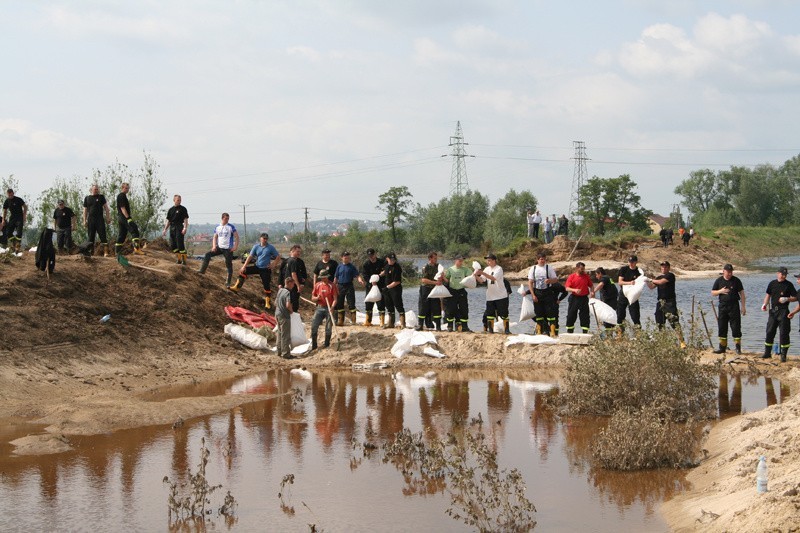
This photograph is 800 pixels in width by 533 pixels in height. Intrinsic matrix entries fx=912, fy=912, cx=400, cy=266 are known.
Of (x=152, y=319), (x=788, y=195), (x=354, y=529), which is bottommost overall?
(x=354, y=529)

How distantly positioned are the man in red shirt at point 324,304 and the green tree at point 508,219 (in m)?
48.7

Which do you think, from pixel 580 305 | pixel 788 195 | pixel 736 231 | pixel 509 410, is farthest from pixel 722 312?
pixel 788 195

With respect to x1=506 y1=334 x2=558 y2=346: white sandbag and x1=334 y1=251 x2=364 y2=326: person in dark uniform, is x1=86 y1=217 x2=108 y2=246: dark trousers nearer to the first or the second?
x1=334 y1=251 x2=364 y2=326: person in dark uniform

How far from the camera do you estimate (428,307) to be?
773 inches

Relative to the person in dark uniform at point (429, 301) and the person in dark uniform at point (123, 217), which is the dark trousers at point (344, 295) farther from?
the person in dark uniform at point (123, 217)

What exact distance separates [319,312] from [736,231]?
60.9m

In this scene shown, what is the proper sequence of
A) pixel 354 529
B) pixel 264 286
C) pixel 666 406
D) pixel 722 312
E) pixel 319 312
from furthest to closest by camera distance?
pixel 264 286, pixel 319 312, pixel 722 312, pixel 666 406, pixel 354 529

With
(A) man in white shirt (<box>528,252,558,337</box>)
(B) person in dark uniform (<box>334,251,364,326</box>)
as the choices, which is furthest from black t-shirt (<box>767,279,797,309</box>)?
(B) person in dark uniform (<box>334,251,364,326</box>)

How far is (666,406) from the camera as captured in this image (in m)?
12.0

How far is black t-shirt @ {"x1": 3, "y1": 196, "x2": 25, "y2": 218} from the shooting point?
2092 cm

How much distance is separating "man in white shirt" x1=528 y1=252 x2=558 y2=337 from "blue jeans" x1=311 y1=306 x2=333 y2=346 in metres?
4.25

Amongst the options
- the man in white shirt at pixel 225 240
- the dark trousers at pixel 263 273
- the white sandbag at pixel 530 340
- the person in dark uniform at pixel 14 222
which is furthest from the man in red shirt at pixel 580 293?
the person in dark uniform at pixel 14 222

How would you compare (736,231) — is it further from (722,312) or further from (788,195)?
(722,312)

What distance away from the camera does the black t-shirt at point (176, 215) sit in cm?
2183
